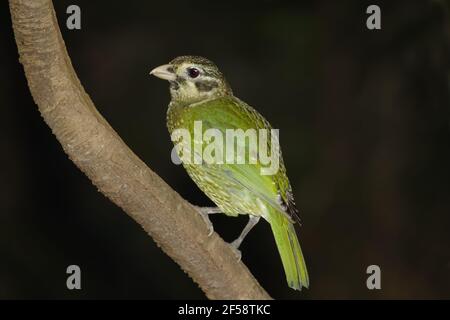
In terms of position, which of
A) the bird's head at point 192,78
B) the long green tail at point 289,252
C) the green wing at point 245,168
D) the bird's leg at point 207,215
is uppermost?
the bird's head at point 192,78

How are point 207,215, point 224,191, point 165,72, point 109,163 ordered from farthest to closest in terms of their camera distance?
1. point 165,72
2. point 224,191
3. point 207,215
4. point 109,163

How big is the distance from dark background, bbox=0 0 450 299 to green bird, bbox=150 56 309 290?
209 centimetres

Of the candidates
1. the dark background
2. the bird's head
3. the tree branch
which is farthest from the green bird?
the dark background

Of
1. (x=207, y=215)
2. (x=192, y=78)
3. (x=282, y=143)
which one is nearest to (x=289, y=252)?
(x=207, y=215)

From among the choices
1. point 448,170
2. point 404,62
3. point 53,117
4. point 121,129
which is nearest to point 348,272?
point 448,170

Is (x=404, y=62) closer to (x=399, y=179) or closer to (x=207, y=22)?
(x=399, y=179)

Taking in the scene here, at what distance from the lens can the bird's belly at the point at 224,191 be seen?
3455 millimetres

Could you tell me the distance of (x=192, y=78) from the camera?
3652 mm

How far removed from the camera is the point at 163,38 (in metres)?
6.46

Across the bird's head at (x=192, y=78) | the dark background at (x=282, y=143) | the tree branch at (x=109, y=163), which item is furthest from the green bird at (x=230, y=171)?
the dark background at (x=282, y=143)

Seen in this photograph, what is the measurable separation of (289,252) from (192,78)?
103 cm

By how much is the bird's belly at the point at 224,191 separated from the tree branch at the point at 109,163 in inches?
16.3

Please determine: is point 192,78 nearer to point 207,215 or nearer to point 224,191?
point 224,191

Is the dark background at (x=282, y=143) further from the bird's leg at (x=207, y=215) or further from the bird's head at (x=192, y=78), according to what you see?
the bird's leg at (x=207, y=215)
